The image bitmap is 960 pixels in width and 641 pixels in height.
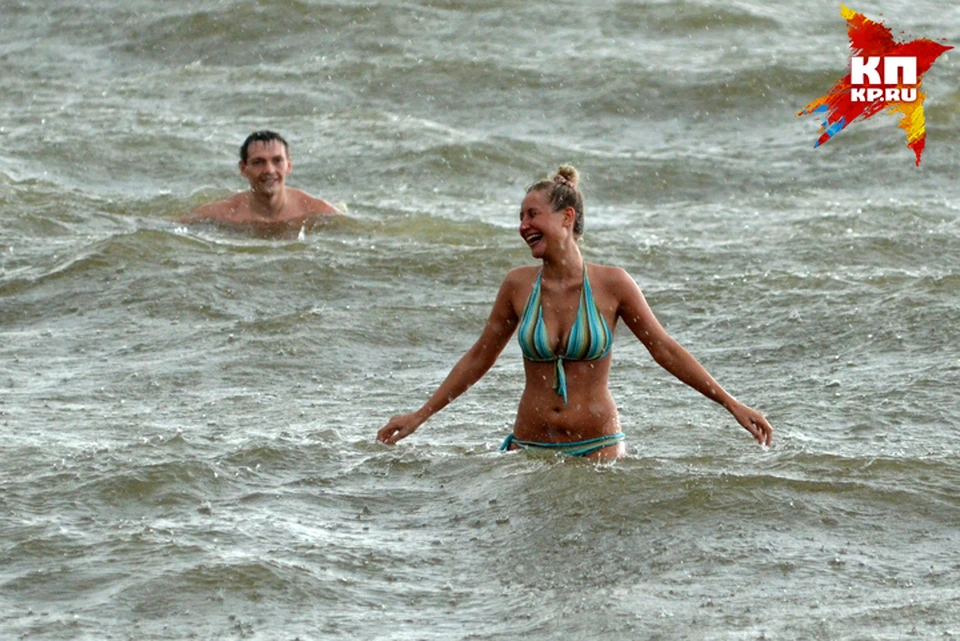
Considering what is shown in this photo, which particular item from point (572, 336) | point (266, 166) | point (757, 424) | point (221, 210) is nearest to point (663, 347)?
point (572, 336)

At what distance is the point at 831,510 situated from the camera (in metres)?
7.02

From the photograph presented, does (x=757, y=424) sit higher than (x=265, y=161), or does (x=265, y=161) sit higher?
(x=265, y=161)

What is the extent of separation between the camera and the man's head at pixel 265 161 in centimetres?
1298

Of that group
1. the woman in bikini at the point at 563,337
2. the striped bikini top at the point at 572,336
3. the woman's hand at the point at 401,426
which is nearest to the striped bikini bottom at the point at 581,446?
the woman in bikini at the point at 563,337

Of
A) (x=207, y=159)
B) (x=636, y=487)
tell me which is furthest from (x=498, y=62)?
(x=636, y=487)

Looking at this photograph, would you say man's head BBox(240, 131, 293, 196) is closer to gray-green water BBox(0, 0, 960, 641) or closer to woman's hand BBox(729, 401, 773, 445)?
gray-green water BBox(0, 0, 960, 641)

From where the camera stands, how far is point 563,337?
7.15 meters

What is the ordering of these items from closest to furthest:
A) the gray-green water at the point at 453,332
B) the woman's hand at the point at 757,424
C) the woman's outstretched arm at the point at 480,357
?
the gray-green water at the point at 453,332
the woman's hand at the point at 757,424
the woman's outstretched arm at the point at 480,357

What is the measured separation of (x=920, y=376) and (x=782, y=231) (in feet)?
12.9

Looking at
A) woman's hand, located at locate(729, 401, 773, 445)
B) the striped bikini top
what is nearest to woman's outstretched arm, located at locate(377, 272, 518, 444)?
the striped bikini top

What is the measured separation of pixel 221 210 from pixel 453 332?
10.8 ft

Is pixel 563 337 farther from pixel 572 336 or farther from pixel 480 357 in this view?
pixel 480 357

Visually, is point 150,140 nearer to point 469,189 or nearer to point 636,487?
point 469,189

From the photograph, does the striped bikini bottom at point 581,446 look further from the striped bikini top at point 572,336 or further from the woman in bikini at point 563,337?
the striped bikini top at point 572,336
